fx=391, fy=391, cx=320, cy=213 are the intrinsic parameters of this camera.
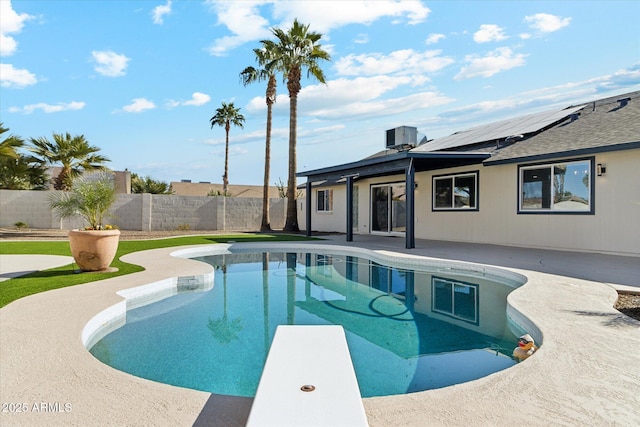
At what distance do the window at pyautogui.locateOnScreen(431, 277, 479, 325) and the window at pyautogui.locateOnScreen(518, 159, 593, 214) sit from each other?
17.3ft

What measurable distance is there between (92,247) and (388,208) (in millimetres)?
12537

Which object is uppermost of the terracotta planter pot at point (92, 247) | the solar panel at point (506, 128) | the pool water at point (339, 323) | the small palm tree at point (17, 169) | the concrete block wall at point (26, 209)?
the solar panel at point (506, 128)

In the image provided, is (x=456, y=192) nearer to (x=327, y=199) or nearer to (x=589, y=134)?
(x=589, y=134)

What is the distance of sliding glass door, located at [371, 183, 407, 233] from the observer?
661 inches

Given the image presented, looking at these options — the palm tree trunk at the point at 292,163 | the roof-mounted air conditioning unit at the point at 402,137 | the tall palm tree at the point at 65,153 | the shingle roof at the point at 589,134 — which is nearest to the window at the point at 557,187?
the shingle roof at the point at 589,134

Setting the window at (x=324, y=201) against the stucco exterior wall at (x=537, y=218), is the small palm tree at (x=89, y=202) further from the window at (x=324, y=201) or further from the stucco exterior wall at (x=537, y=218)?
the window at (x=324, y=201)

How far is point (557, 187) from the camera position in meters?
11.1

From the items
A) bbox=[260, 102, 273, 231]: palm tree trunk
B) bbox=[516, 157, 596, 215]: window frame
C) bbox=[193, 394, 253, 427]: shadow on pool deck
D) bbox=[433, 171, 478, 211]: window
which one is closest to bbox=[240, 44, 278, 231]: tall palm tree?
bbox=[260, 102, 273, 231]: palm tree trunk

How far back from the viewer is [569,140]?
435 inches

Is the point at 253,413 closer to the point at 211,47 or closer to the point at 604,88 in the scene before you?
the point at 211,47

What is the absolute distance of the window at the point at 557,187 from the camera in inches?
412

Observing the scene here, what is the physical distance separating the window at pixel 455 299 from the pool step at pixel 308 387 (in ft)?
11.0

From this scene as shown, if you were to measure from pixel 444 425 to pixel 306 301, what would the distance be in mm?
4545

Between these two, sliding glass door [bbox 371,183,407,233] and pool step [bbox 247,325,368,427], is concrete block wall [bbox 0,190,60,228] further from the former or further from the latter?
pool step [bbox 247,325,368,427]
